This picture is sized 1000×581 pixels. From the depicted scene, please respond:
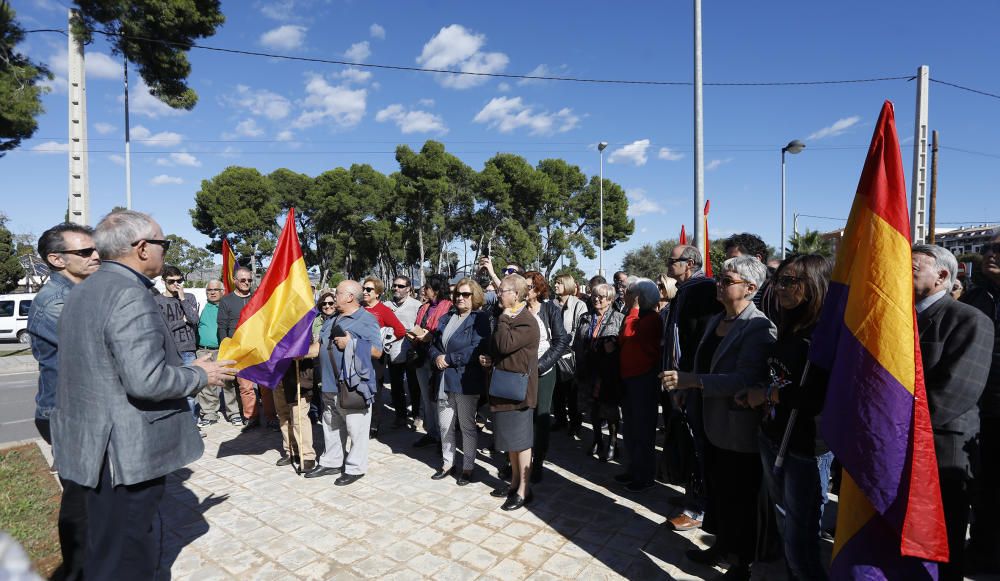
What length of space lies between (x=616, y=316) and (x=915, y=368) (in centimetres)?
316

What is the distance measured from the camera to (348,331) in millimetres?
4707

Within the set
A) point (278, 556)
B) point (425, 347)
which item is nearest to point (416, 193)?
point (425, 347)

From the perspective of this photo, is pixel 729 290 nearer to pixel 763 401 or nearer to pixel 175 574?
pixel 763 401

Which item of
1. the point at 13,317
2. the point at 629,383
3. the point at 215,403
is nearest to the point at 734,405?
the point at 629,383

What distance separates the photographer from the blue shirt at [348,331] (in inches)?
186

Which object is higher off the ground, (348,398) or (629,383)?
(629,383)

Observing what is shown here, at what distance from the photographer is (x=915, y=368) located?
189 cm

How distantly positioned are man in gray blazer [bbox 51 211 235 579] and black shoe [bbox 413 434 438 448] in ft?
11.6

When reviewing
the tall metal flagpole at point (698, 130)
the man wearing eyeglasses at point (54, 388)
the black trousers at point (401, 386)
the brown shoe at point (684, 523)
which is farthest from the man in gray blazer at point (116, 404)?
the tall metal flagpole at point (698, 130)

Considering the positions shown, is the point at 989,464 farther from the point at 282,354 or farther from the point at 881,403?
the point at 282,354

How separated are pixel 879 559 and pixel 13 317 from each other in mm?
26224

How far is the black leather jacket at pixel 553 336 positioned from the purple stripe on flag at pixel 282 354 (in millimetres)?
2268

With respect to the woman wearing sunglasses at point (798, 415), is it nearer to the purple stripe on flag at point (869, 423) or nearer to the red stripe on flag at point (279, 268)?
the purple stripe on flag at point (869, 423)

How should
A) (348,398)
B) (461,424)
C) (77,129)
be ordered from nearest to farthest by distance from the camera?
(348,398)
(461,424)
(77,129)
